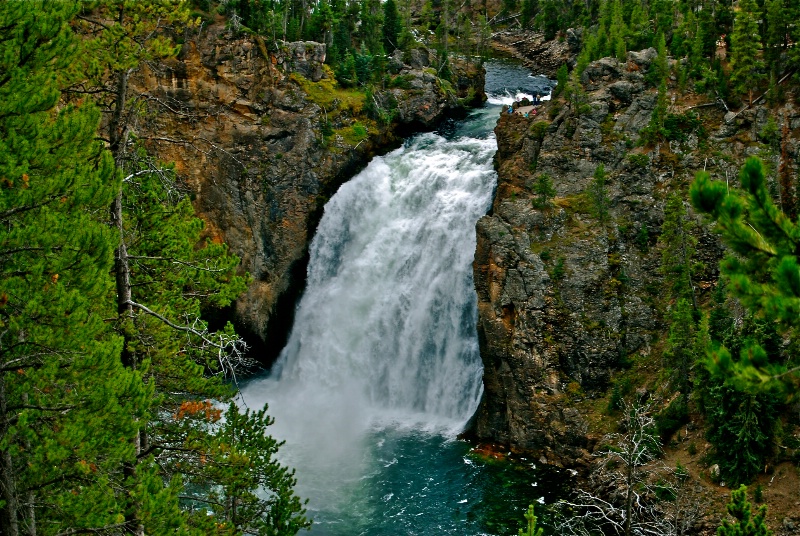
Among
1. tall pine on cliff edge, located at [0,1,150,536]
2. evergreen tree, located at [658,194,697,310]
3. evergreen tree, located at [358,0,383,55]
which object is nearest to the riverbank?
evergreen tree, located at [658,194,697,310]

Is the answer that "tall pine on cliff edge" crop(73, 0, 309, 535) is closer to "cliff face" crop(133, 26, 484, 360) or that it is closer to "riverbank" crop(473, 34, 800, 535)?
"riverbank" crop(473, 34, 800, 535)

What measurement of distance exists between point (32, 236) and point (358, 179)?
3563 centimetres

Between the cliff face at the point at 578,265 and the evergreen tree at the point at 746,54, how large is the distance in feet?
5.63

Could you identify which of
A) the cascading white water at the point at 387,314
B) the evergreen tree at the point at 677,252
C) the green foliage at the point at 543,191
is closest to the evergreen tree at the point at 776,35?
the evergreen tree at the point at 677,252

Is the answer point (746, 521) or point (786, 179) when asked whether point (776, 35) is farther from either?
point (746, 521)

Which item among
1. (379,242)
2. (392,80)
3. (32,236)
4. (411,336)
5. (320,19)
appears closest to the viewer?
(32,236)

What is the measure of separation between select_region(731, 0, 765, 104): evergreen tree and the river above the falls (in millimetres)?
14252

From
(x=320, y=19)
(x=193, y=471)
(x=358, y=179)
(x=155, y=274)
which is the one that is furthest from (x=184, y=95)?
(x=193, y=471)

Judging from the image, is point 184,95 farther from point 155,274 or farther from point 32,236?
point 32,236

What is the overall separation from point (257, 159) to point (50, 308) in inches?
1374

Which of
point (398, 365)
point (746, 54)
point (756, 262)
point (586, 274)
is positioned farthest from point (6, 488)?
point (746, 54)

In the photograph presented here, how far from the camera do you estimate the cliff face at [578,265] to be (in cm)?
3052

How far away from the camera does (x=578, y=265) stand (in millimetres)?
32219

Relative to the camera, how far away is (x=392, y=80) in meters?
49.7
